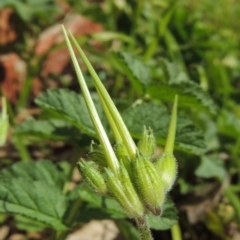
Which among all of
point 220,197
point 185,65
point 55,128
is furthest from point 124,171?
point 185,65

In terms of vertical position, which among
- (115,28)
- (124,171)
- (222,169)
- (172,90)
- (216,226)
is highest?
(124,171)

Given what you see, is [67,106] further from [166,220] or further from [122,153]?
[122,153]

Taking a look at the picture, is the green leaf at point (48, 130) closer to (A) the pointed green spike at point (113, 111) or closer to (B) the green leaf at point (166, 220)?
(B) the green leaf at point (166, 220)

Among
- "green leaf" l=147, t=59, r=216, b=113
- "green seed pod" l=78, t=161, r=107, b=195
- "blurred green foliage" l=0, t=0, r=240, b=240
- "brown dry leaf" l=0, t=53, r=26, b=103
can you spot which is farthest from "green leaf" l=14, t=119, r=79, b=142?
"brown dry leaf" l=0, t=53, r=26, b=103

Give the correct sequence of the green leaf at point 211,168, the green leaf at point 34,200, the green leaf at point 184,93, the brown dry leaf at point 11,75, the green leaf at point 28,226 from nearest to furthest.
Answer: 1. the green leaf at point 34,200
2. the green leaf at point 184,93
3. the green leaf at point 28,226
4. the green leaf at point 211,168
5. the brown dry leaf at point 11,75

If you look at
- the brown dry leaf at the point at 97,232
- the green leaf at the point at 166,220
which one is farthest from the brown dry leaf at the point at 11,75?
the green leaf at the point at 166,220

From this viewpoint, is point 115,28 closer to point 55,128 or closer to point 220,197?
point 220,197

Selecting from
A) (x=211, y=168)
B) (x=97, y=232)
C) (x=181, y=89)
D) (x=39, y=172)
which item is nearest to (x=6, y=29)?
(x=97, y=232)
